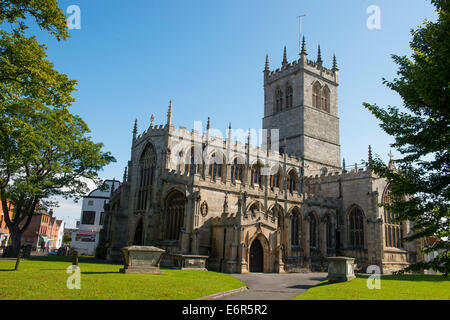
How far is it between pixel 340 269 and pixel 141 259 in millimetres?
10316

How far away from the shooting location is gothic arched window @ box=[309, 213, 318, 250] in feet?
114

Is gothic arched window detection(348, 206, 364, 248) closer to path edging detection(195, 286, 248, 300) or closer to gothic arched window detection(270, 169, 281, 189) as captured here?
gothic arched window detection(270, 169, 281, 189)

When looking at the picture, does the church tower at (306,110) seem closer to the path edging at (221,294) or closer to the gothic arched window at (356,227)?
the gothic arched window at (356,227)

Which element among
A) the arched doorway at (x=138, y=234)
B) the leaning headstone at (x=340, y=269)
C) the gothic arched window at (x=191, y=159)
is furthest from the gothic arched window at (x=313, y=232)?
the arched doorway at (x=138, y=234)

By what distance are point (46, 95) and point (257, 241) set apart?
19222 mm

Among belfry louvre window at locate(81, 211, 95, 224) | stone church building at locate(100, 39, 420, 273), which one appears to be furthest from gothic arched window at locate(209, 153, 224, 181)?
belfry louvre window at locate(81, 211, 95, 224)

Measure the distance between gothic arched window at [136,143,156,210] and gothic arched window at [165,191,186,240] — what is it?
3.23m

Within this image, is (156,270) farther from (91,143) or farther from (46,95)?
(91,143)

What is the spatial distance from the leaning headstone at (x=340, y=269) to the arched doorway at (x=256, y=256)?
30.3ft

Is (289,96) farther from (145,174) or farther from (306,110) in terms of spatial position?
(145,174)

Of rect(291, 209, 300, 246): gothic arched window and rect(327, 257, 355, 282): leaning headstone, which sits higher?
rect(291, 209, 300, 246): gothic arched window

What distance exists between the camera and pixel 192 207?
26203 millimetres

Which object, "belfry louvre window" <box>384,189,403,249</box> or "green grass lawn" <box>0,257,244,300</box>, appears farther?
"belfry louvre window" <box>384,189,403,249</box>

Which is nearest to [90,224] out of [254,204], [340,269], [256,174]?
[256,174]
